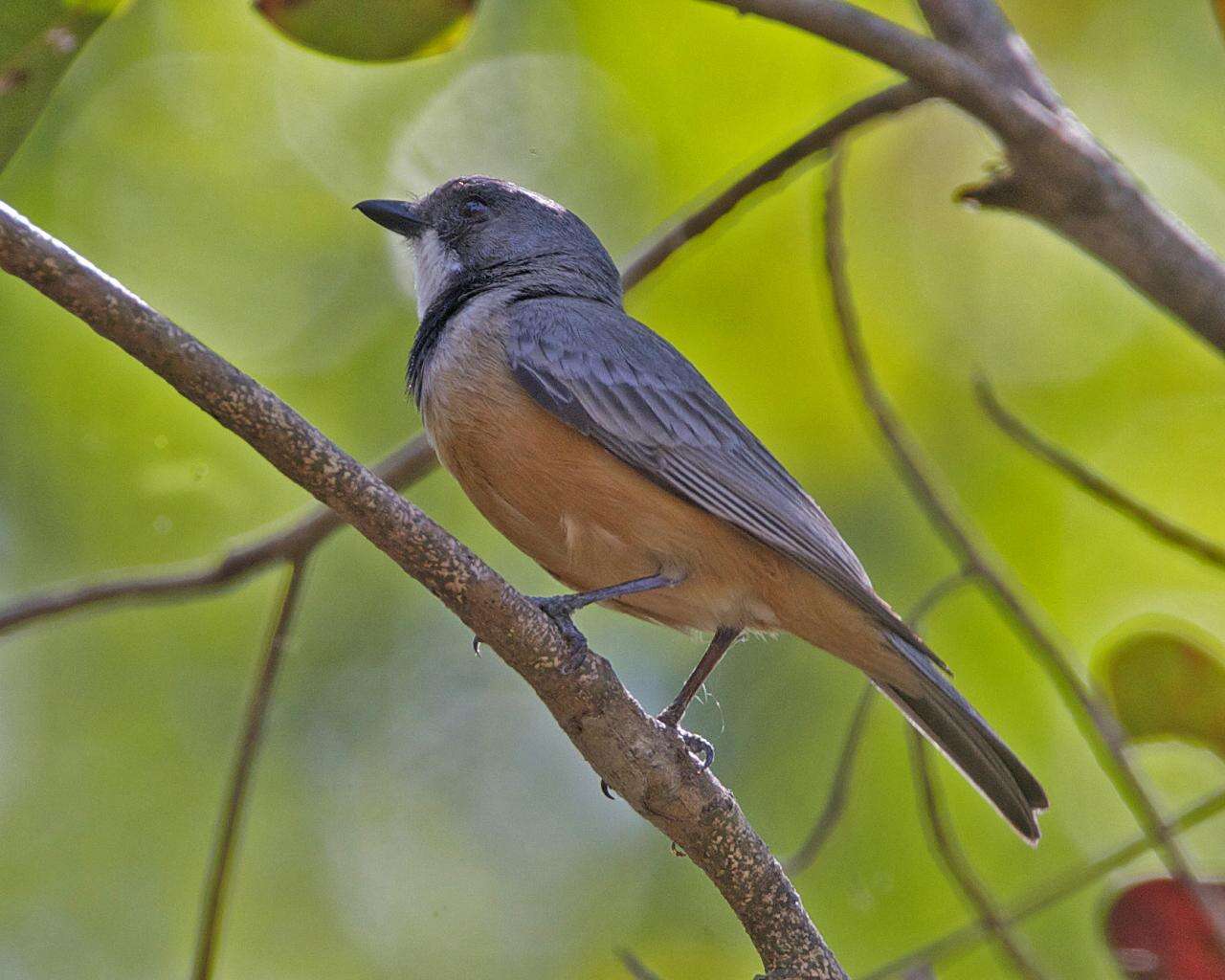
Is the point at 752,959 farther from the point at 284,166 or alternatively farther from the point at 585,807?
the point at 284,166

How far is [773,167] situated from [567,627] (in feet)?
5.09

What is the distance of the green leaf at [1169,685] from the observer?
12.6 feet

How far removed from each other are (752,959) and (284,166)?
4380 mm

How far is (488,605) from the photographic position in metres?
2.94

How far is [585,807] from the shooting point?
776cm

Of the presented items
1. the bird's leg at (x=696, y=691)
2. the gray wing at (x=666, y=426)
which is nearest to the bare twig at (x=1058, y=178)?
the gray wing at (x=666, y=426)

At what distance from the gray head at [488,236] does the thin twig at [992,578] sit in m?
1.03

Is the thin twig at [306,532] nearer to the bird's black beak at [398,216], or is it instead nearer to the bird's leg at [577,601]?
the bird's leg at [577,601]

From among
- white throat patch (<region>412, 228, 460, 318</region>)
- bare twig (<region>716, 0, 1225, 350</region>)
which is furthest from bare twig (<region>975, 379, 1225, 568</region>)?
white throat patch (<region>412, 228, 460, 318</region>)

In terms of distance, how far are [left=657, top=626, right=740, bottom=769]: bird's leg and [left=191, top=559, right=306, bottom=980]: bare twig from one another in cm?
112

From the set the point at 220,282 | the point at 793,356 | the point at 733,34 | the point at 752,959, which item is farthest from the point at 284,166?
the point at 752,959

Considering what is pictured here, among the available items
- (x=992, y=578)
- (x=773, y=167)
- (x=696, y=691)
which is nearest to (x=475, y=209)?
(x=773, y=167)

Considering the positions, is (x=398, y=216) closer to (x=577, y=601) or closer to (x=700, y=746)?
(x=577, y=601)

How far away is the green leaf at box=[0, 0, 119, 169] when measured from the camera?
373 cm
